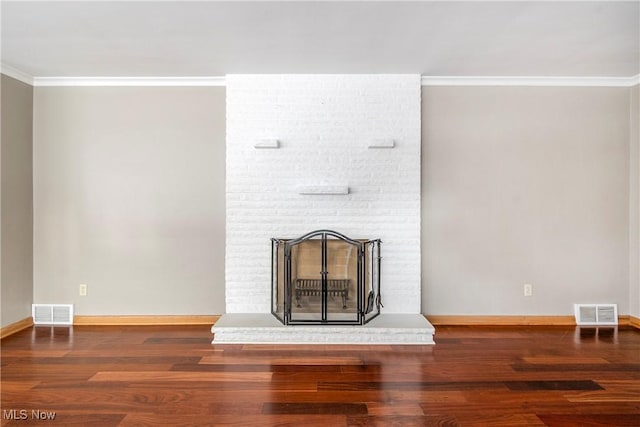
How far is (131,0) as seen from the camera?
8.05 feet

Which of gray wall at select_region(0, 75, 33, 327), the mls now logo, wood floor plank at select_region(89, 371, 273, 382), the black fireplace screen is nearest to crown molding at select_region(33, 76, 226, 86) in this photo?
gray wall at select_region(0, 75, 33, 327)

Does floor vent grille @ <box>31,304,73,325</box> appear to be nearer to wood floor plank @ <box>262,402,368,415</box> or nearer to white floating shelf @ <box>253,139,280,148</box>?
white floating shelf @ <box>253,139,280,148</box>

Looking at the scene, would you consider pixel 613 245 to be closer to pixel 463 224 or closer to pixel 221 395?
pixel 463 224

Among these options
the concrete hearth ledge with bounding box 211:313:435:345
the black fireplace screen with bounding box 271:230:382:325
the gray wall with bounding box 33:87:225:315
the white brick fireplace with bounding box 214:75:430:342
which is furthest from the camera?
the gray wall with bounding box 33:87:225:315

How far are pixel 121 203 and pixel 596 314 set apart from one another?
15.6 feet

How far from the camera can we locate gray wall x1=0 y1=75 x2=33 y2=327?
366cm

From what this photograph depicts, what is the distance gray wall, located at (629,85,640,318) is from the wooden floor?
453 millimetres

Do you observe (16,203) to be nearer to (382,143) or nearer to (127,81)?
(127,81)

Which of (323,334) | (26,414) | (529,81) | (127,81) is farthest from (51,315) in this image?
(529,81)

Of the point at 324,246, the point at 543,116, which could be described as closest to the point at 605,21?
the point at 543,116

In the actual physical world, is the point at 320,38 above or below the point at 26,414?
above

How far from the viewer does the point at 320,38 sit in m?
2.99

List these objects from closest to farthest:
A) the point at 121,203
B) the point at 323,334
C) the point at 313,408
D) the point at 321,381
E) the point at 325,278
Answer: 1. the point at 313,408
2. the point at 321,381
3. the point at 323,334
4. the point at 325,278
5. the point at 121,203

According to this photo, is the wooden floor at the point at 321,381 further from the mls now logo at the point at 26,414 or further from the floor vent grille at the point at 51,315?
the floor vent grille at the point at 51,315
